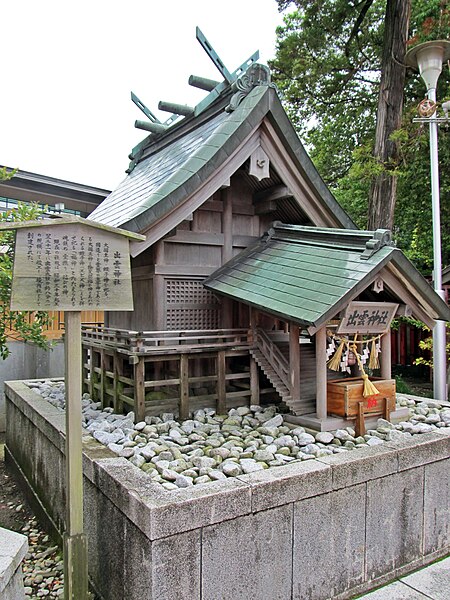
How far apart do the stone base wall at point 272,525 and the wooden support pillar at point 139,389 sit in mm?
816

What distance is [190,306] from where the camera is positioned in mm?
6680

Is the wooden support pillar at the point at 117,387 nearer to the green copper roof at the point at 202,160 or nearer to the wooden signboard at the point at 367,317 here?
the green copper roof at the point at 202,160

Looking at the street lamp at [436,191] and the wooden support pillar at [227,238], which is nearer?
the wooden support pillar at [227,238]

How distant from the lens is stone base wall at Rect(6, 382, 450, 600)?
3389mm

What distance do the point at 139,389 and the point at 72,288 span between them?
2.48 meters

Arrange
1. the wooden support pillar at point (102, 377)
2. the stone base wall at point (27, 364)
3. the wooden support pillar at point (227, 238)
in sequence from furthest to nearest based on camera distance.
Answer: the stone base wall at point (27, 364) → the wooden support pillar at point (227, 238) → the wooden support pillar at point (102, 377)

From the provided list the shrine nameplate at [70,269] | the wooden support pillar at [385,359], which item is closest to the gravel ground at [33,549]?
the shrine nameplate at [70,269]

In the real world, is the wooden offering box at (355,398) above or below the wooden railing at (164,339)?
below

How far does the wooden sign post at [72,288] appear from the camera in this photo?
3.42 metres

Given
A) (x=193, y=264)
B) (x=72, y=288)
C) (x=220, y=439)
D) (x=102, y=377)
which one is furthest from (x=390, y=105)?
(x=72, y=288)

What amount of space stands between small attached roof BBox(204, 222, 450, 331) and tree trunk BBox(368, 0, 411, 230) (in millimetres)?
4664

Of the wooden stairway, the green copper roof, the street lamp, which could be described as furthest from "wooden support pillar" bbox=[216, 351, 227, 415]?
the street lamp

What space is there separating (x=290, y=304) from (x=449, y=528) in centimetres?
303

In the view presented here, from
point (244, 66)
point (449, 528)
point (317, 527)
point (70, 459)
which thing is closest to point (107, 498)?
point (70, 459)
